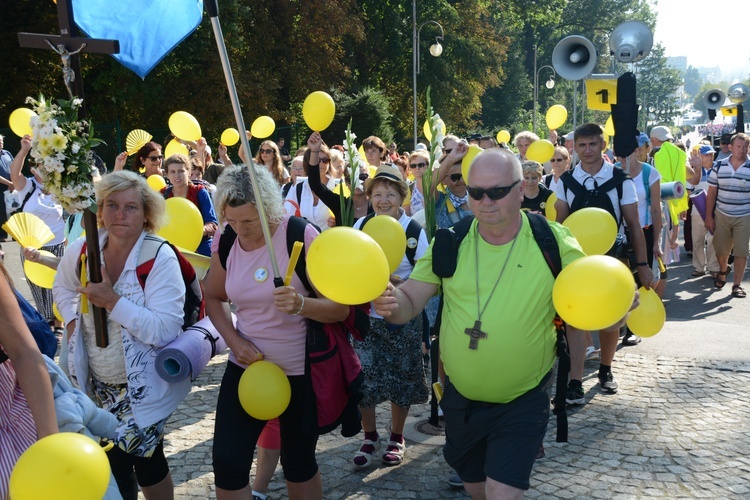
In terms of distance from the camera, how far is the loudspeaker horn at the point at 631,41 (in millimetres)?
7949

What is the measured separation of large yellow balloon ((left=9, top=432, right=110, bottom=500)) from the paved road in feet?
8.09

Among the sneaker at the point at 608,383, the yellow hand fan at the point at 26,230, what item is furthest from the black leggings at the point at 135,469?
the sneaker at the point at 608,383

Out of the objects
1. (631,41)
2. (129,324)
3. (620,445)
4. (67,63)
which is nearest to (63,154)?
(67,63)

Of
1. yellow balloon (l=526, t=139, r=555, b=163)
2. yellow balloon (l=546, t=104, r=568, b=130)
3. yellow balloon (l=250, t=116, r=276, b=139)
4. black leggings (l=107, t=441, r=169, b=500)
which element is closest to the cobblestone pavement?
black leggings (l=107, t=441, r=169, b=500)

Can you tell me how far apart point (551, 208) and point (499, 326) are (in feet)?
10.6

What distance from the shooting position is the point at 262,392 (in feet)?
11.2

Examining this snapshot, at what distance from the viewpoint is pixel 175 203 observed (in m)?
5.29

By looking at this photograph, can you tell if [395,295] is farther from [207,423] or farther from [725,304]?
[725,304]

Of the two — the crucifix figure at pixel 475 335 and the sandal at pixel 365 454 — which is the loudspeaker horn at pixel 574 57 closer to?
the sandal at pixel 365 454

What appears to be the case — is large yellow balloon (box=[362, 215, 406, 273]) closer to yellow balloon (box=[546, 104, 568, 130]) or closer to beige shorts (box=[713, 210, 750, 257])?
beige shorts (box=[713, 210, 750, 257])

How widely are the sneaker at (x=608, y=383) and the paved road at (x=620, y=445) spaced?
0.07m

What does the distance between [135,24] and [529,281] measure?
2524mm

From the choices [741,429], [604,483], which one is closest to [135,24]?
[604,483]

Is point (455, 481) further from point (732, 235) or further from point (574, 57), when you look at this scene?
point (732, 235)
